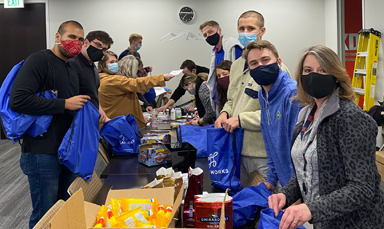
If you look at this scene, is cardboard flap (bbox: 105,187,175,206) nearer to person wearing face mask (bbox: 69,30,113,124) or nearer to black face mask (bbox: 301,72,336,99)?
black face mask (bbox: 301,72,336,99)

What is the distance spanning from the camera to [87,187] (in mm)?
2289

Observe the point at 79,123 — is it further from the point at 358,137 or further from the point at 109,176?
the point at 358,137

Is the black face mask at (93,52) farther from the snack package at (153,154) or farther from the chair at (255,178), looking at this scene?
the chair at (255,178)

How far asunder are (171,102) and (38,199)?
326 cm

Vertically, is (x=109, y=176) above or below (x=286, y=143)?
below

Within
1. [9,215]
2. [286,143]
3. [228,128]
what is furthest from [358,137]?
[9,215]

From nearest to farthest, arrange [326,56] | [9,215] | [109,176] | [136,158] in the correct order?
[326,56] → [109,176] → [136,158] → [9,215]

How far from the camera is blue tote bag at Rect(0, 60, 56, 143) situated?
2145 millimetres

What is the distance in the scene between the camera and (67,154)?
87.9 inches

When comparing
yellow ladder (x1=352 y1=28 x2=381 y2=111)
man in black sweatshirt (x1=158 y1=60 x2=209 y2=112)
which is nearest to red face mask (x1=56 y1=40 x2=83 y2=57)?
man in black sweatshirt (x1=158 y1=60 x2=209 y2=112)

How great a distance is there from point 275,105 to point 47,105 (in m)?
1.29

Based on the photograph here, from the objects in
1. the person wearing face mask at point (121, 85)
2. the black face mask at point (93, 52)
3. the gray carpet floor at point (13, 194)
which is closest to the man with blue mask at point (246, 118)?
the black face mask at point (93, 52)

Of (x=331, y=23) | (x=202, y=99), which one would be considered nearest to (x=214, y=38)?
(x=202, y=99)

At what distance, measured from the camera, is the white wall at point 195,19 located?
7.22 meters
